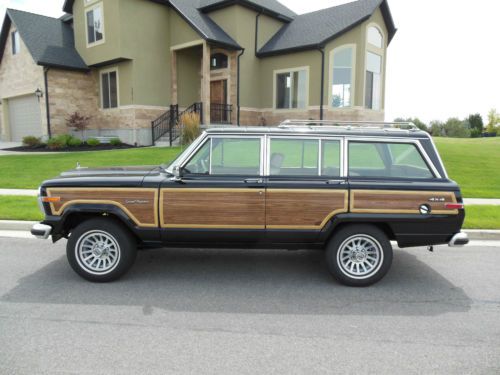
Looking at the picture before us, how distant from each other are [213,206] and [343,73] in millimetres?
17709

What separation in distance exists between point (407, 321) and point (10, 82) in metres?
26.8

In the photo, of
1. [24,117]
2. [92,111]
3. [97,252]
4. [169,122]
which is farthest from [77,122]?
[97,252]

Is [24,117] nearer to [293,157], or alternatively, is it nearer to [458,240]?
[293,157]

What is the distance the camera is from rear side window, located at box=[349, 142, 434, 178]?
15.8 ft

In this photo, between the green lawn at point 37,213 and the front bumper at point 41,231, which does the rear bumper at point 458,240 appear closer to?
the green lawn at point 37,213

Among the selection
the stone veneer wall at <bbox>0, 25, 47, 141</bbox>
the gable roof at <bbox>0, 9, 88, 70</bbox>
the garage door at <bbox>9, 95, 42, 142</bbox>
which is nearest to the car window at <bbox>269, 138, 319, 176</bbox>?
the gable roof at <bbox>0, 9, 88, 70</bbox>

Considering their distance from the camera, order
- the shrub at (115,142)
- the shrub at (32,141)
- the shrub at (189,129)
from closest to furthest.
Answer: the shrub at (189,129), the shrub at (115,142), the shrub at (32,141)

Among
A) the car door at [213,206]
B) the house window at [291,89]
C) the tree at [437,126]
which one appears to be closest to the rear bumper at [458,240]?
the car door at [213,206]

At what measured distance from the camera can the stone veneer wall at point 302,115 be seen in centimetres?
2023

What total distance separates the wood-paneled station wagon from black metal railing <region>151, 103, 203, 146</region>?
608 inches

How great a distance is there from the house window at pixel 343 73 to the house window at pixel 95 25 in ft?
41.3

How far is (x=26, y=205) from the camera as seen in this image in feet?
28.0

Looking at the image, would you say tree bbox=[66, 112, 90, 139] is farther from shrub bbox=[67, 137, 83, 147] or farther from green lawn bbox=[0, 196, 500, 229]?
green lawn bbox=[0, 196, 500, 229]

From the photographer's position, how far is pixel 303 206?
464 cm
